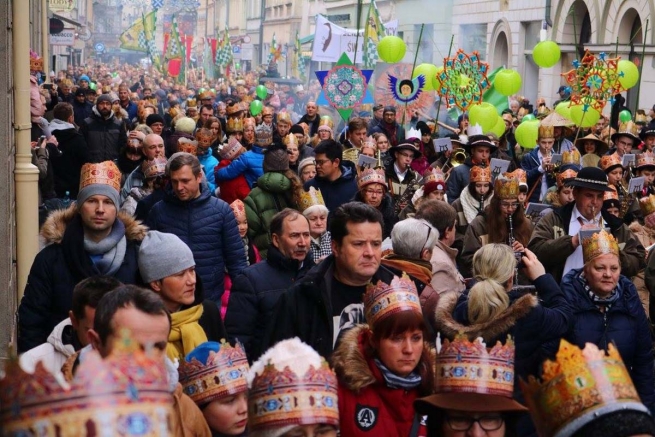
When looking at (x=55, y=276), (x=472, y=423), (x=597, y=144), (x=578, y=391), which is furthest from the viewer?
(x=597, y=144)

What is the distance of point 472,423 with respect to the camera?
4.17m

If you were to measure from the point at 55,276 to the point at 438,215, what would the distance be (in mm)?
2395

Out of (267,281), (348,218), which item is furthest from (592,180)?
(348,218)

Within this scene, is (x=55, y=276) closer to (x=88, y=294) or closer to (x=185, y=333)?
(x=185, y=333)

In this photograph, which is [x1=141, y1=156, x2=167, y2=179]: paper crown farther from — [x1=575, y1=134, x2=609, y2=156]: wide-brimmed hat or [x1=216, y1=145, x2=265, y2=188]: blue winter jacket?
[x1=575, y1=134, x2=609, y2=156]: wide-brimmed hat

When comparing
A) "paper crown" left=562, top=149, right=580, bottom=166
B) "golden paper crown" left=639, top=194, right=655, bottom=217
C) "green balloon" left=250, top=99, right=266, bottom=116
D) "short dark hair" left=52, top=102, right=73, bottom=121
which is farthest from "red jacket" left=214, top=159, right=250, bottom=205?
"green balloon" left=250, top=99, right=266, bottom=116

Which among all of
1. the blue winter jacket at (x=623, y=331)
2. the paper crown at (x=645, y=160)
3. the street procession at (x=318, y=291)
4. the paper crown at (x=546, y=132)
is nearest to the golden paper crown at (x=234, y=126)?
the street procession at (x=318, y=291)

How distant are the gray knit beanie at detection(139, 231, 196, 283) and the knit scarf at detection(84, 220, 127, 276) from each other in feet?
1.18

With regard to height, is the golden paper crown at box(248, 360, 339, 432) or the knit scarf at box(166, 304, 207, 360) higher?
the golden paper crown at box(248, 360, 339, 432)

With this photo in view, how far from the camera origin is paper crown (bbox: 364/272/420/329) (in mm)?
4668

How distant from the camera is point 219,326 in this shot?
18.5 ft

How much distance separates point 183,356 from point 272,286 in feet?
4.69

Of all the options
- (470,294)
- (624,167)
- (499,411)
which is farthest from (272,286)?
(624,167)

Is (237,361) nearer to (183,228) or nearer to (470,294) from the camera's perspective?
(470,294)
